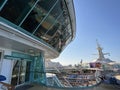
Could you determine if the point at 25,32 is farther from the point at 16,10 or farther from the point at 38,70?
the point at 38,70

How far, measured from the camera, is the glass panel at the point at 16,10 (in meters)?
4.50

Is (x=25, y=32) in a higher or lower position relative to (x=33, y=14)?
lower

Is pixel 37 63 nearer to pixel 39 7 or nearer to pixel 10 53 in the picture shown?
pixel 10 53

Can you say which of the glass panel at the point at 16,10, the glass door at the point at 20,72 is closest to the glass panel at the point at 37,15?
the glass panel at the point at 16,10

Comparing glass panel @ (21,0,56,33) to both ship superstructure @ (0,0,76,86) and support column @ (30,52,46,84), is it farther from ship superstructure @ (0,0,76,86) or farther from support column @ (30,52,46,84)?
support column @ (30,52,46,84)

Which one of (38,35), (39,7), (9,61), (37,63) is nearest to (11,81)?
(9,61)

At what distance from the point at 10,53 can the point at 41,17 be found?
10.2 feet

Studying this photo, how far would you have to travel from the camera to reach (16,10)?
491 centimetres

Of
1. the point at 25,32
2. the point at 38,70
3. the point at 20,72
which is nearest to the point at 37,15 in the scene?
the point at 25,32

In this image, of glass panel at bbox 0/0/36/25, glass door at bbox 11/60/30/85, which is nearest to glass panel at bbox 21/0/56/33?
glass panel at bbox 0/0/36/25

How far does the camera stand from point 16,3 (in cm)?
474

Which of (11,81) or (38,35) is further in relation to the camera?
(11,81)

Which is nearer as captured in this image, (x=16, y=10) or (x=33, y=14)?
(x=16, y=10)

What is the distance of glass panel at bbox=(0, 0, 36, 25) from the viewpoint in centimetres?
450
